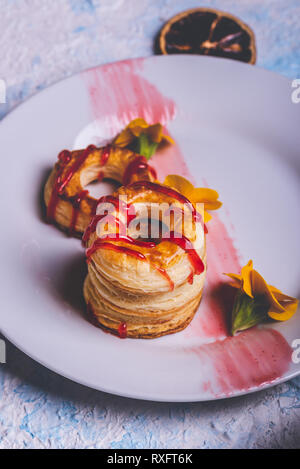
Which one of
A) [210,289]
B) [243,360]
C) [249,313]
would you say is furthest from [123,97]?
[243,360]

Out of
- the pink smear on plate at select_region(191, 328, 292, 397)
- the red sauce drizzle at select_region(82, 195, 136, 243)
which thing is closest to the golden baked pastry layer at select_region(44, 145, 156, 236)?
the red sauce drizzle at select_region(82, 195, 136, 243)

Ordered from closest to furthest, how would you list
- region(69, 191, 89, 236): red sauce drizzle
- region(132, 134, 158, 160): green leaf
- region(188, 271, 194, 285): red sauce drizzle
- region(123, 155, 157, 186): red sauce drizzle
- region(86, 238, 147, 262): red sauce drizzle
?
region(86, 238, 147, 262): red sauce drizzle → region(188, 271, 194, 285): red sauce drizzle → region(69, 191, 89, 236): red sauce drizzle → region(123, 155, 157, 186): red sauce drizzle → region(132, 134, 158, 160): green leaf

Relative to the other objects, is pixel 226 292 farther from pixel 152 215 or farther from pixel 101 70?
pixel 101 70

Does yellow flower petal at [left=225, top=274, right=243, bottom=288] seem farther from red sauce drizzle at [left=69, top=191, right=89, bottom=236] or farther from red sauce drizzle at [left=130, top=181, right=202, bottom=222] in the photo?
red sauce drizzle at [left=69, top=191, right=89, bottom=236]

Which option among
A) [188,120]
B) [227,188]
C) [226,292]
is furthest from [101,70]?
[226,292]

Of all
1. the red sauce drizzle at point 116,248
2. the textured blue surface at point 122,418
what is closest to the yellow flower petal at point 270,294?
the textured blue surface at point 122,418

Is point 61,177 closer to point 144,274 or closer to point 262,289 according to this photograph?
point 144,274

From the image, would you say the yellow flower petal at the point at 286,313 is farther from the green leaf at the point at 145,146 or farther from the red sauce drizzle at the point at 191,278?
the green leaf at the point at 145,146
